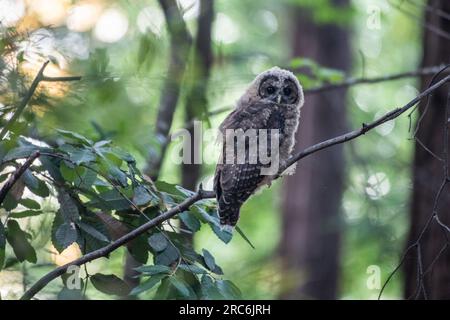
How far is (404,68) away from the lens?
10.8m

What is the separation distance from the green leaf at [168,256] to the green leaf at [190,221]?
10cm

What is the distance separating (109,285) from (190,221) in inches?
14.9

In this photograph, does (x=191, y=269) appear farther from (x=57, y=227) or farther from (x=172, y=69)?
(x=172, y=69)

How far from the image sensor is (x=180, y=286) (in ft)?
7.54

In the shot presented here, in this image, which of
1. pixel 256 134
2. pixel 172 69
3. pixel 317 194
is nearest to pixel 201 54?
pixel 172 69

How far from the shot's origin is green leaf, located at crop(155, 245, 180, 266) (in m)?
2.52

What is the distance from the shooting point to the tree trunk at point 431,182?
4.22m

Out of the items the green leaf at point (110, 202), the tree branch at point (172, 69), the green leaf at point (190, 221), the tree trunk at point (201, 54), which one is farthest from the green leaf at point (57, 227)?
the tree trunk at point (201, 54)

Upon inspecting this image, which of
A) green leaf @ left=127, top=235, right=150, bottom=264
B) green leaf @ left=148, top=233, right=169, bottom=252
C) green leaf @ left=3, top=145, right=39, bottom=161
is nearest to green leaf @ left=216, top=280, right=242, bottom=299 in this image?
green leaf @ left=148, top=233, right=169, bottom=252

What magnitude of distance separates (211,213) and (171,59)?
1457 mm

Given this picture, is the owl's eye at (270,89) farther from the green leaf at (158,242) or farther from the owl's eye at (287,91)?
the green leaf at (158,242)

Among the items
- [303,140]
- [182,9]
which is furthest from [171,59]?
[303,140]

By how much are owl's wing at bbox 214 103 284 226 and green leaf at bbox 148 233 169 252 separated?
262mm
